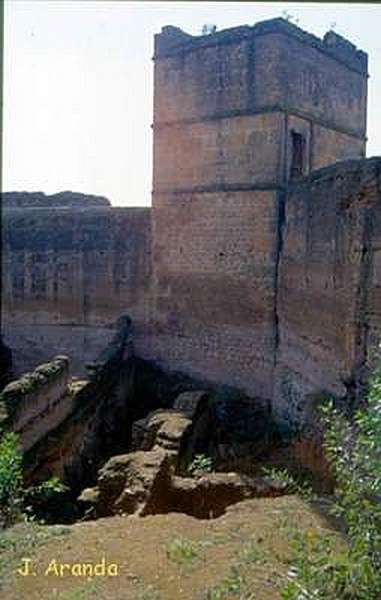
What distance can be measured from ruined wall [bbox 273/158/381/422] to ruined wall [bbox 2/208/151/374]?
4850mm

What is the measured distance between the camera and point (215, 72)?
1405 cm

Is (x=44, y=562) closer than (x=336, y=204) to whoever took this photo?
Yes

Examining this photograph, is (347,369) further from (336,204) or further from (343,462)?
(343,462)

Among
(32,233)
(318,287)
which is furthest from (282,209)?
(32,233)

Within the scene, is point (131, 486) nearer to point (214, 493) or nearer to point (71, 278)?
point (214, 493)

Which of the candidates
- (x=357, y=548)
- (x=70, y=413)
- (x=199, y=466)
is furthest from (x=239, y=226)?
(x=357, y=548)

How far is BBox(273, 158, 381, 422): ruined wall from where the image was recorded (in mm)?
8664

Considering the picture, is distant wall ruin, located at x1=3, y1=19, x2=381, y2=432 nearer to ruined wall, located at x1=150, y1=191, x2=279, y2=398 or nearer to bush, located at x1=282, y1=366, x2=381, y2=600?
ruined wall, located at x1=150, y1=191, x2=279, y2=398

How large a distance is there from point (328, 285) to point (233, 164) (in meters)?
4.78

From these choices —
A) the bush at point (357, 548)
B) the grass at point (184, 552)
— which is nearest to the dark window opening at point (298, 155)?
the grass at point (184, 552)

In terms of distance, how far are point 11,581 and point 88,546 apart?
778 millimetres

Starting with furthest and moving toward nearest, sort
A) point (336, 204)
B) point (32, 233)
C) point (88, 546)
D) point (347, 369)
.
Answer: point (32, 233) < point (336, 204) < point (347, 369) < point (88, 546)

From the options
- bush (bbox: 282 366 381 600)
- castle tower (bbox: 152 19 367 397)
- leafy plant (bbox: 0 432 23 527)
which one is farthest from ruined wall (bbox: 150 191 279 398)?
bush (bbox: 282 366 381 600)

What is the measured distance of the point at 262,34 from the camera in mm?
13156
